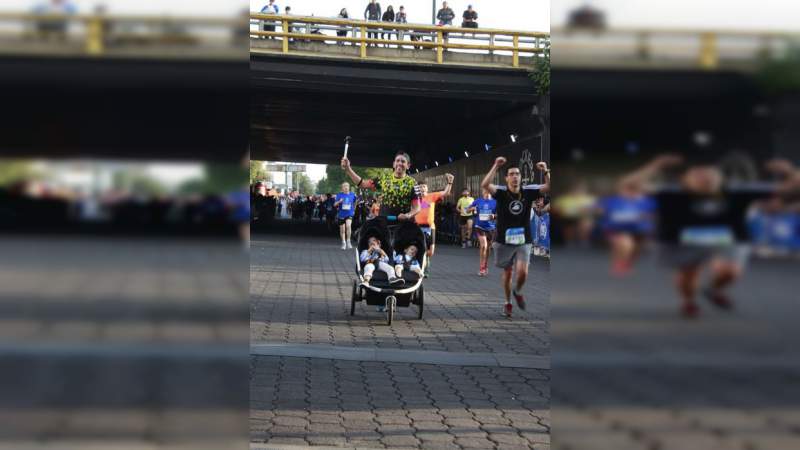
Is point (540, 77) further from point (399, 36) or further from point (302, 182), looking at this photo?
point (302, 182)

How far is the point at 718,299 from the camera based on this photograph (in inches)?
57.8

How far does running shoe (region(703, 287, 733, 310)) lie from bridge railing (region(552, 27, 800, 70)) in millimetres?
326

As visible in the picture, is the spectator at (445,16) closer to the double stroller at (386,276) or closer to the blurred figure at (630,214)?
the double stroller at (386,276)

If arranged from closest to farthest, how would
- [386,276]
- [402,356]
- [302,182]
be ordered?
[402,356] < [386,276] < [302,182]

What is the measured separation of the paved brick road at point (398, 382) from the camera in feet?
17.4

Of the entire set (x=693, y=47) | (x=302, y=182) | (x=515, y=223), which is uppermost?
(x=693, y=47)

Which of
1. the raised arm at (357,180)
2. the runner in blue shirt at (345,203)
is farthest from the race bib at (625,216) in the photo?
the runner in blue shirt at (345,203)

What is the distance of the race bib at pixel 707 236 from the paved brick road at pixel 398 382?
32.8 inches

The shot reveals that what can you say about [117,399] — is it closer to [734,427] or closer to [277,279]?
[734,427]

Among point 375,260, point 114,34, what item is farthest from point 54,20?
point 375,260

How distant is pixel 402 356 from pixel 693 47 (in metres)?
6.53

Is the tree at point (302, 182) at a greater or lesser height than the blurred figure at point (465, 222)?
greater

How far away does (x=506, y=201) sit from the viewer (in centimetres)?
1009

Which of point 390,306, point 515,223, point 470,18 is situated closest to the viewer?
point 390,306
